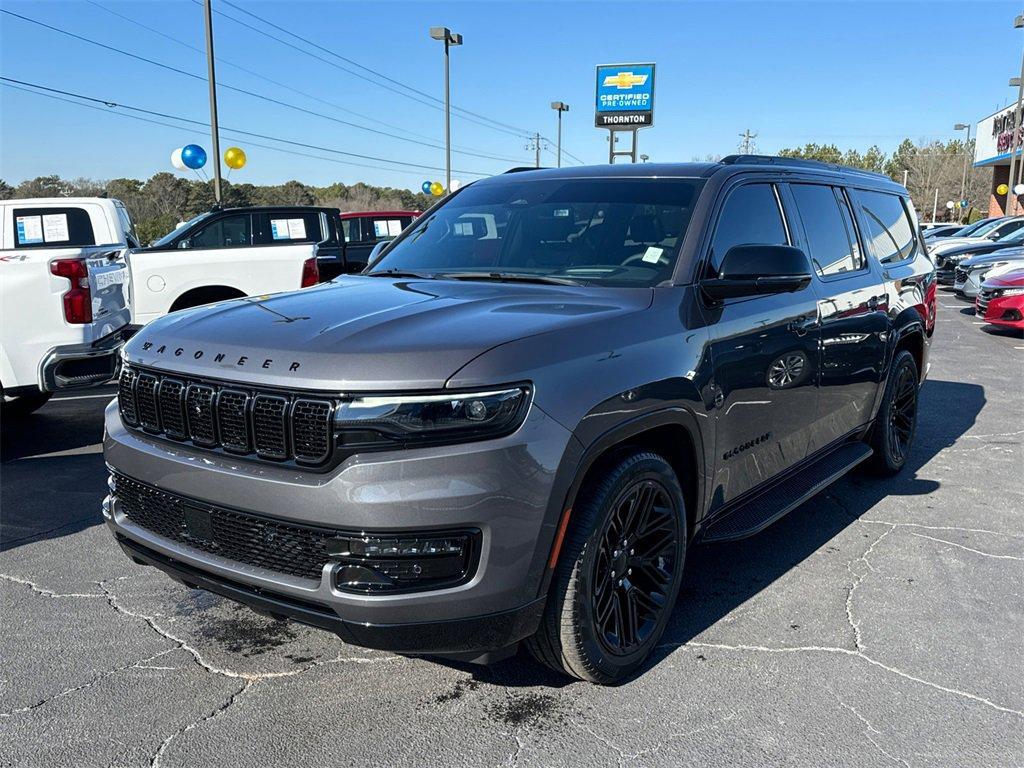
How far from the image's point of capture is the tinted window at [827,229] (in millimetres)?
4465

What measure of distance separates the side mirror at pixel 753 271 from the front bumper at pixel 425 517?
1145mm

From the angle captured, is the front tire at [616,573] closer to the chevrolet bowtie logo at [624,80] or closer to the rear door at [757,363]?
the rear door at [757,363]

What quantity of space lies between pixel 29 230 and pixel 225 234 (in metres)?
2.71

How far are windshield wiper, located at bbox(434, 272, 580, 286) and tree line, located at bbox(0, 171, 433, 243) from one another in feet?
90.3

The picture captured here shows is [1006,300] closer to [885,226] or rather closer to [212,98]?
[885,226]

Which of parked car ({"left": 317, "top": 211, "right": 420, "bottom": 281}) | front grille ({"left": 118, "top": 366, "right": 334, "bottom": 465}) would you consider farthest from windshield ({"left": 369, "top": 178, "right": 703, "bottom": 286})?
parked car ({"left": 317, "top": 211, "right": 420, "bottom": 281})

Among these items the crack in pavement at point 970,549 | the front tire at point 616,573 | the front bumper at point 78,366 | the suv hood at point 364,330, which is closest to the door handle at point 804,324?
the suv hood at point 364,330

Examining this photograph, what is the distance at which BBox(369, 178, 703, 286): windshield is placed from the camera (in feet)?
11.9

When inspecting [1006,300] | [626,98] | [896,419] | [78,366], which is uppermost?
[626,98]

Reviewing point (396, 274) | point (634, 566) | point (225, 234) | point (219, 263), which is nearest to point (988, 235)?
point (225, 234)

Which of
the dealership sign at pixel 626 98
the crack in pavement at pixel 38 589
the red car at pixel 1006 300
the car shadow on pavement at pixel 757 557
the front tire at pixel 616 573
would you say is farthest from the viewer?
the dealership sign at pixel 626 98

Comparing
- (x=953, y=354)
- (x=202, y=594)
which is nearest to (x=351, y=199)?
(x=953, y=354)

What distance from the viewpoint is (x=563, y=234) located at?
12.7ft

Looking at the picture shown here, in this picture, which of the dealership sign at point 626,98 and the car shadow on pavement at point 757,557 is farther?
the dealership sign at point 626,98
